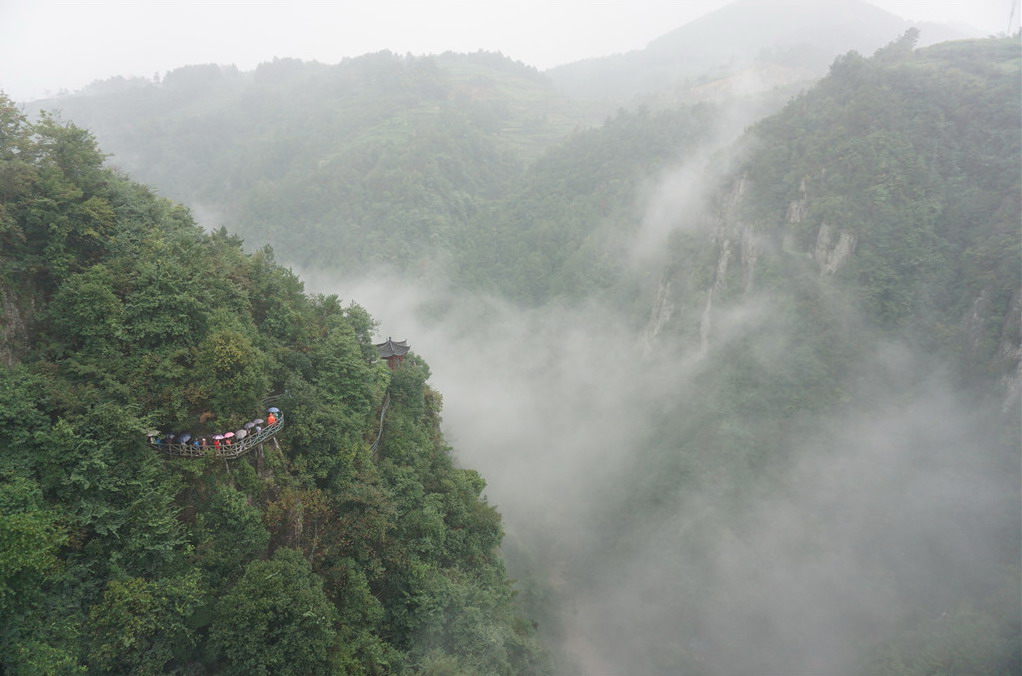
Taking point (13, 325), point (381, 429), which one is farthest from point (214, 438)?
point (381, 429)

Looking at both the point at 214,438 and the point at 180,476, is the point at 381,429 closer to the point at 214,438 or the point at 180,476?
the point at 214,438

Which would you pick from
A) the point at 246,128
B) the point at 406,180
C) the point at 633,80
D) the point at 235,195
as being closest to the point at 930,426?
the point at 406,180

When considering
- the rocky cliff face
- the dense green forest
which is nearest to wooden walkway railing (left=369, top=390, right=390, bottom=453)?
the dense green forest

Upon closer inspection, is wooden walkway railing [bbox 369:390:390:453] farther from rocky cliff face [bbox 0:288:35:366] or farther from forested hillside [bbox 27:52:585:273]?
forested hillside [bbox 27:52:585:273]

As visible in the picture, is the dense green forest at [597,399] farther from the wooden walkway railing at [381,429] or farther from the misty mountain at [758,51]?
the misty mountain at [758,51]

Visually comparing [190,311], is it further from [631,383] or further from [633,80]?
[633,80]

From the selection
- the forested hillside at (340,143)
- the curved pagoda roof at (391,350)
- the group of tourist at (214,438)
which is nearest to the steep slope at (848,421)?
the curved pagoda roof at (391,350)
